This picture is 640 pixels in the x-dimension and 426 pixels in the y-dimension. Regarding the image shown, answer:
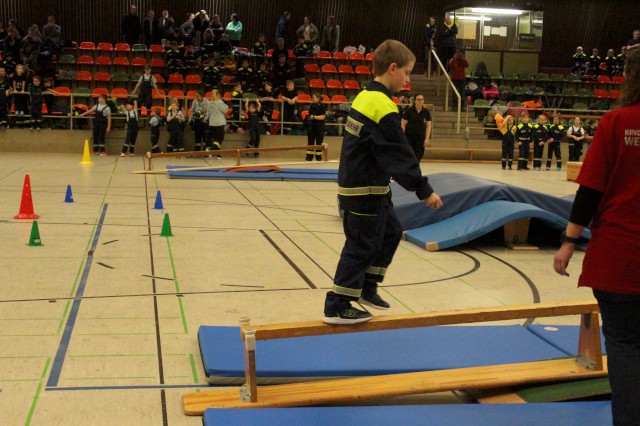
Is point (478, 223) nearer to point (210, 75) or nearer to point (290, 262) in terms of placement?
point (290, 262)

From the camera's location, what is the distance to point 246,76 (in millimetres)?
23594

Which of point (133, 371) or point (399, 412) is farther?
point (133, 371)

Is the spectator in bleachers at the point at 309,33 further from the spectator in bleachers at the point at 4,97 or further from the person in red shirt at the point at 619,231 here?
the person in red shirt at the point at 619,231

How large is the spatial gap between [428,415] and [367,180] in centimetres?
127

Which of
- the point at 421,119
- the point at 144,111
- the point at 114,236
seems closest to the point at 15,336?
the point at 114,236

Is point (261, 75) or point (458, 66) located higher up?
point (458, 66)

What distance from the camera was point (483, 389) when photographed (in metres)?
4.19

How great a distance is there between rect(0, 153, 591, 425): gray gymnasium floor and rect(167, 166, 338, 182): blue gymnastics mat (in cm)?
282

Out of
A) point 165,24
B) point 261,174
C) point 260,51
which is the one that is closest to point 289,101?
point 260,51

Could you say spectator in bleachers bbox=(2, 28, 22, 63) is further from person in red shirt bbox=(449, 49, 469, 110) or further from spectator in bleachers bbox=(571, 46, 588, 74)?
spectator in bleachers bbox=(571, 46, 588, 74)

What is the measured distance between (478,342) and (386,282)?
2107 millimetres

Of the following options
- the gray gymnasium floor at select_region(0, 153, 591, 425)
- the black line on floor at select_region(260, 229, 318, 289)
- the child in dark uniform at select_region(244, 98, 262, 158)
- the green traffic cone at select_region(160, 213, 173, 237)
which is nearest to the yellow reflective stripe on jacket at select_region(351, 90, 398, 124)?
the gray gymnasium floor at select_region(0, 153, 591, 425)

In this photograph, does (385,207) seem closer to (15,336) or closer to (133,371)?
(133,371)

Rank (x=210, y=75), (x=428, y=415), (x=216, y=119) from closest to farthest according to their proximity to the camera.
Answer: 1. (x=428, y=415)
2. (x=216, y=119)
3. (x=210, y=75)
